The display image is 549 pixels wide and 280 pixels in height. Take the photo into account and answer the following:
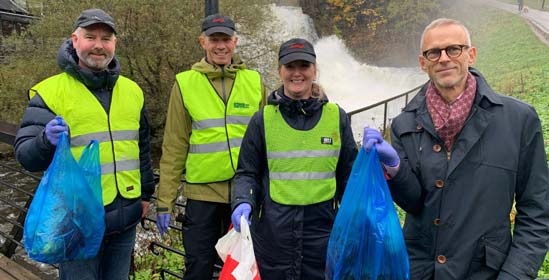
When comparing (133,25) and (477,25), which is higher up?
(477,25)

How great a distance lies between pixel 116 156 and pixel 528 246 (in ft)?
6.41

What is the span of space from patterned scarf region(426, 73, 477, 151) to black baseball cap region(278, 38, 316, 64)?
0.67 m

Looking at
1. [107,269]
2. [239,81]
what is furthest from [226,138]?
[107,269]

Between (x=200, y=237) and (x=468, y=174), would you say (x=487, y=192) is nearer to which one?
(x=468, y=174)

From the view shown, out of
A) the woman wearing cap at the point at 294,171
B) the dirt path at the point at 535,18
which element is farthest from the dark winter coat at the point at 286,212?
the dirt path at the point at 535,18

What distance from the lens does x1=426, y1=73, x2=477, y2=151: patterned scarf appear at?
1756 mm

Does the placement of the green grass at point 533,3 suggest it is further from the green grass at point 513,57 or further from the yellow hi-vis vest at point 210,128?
the yellow hi-vis vest at point 210,128

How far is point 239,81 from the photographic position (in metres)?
2.74

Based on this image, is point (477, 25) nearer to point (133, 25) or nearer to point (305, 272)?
point (133, 25)

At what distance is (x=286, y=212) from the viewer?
215 centimetres

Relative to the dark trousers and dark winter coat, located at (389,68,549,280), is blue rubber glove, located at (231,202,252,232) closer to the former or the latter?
the dark trousers

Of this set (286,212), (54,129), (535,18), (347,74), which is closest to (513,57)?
(347,74)

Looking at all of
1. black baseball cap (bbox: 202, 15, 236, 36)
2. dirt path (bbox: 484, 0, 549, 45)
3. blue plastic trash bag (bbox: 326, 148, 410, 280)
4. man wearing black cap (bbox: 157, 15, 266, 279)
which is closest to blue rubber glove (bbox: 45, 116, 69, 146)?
man wearing black cap (bbox: 157, 15, 266, 279)

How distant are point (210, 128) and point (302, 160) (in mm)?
714
